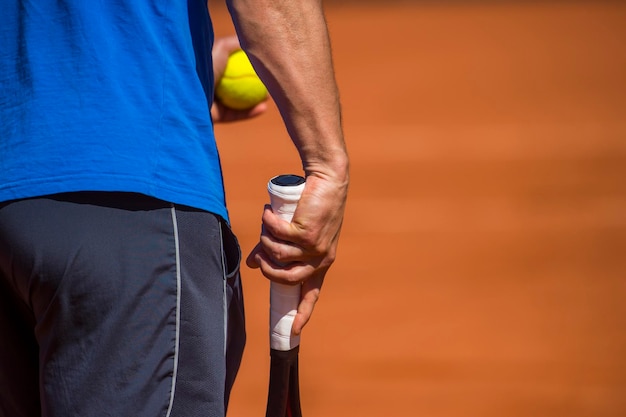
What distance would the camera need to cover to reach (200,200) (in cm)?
157

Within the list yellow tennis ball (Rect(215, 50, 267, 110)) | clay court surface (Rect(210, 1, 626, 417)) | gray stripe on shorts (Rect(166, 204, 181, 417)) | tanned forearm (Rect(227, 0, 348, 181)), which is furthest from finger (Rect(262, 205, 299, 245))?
yellow tennis ball (Rect(215, 50, 267, 110))

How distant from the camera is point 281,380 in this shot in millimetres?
1966

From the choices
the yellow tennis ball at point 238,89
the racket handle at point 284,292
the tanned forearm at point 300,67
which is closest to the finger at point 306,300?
the racket handle at point 284,292

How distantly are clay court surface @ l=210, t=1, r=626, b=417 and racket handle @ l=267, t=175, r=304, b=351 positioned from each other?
1.65 meters

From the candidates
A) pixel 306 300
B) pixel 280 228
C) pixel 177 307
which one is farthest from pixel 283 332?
pixel 177 307

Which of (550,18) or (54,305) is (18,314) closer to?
(54,305)

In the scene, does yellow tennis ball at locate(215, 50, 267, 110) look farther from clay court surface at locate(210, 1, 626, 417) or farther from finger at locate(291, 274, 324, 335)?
finger at locate(291, 274, 324, 335)

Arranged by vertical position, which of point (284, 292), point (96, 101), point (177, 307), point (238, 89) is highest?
point (96, 101)

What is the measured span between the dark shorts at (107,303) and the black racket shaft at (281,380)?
395mm

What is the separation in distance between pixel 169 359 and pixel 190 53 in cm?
56

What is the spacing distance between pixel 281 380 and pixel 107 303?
0.62 metres

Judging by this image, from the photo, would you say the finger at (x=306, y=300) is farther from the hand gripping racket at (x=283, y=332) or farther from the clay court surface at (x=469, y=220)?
the clay court surface at (x=469, y=220)

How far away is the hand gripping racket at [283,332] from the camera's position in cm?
178

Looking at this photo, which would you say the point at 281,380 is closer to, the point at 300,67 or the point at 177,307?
the point at 177,307
